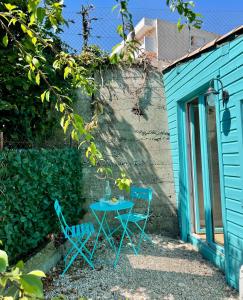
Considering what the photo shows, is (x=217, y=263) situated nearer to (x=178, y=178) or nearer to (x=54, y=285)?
(x=178, y=178)

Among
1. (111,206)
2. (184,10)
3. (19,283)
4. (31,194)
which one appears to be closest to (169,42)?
(111,206)

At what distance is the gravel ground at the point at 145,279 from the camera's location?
3.15m

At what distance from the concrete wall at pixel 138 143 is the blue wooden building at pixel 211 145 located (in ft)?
0.77

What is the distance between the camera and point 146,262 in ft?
13.2

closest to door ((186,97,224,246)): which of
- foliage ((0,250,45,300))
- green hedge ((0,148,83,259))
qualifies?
green hedge ((0,148,83,259))

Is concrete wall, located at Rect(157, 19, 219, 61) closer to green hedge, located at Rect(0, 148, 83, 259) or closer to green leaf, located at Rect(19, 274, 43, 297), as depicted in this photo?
green hedge, located at Rect(0, 148, 83, 259)

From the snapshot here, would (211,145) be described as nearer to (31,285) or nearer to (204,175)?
(204,175)

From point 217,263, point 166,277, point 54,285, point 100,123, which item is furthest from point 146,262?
point 100,123

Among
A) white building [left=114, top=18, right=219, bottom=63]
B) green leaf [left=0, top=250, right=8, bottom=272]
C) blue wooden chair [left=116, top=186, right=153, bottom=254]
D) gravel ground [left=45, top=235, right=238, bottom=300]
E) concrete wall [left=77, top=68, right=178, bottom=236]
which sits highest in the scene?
white building [left=114, top=18, right=219, bottom=63]

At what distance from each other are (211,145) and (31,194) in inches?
95.8

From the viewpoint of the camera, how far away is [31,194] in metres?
3.55

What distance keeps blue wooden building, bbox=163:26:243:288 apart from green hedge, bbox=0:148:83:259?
1.88m

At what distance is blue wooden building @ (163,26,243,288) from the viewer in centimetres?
306

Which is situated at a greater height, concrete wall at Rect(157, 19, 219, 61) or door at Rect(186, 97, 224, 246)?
concrete wall at Rect(157, 19, 219, 61)
